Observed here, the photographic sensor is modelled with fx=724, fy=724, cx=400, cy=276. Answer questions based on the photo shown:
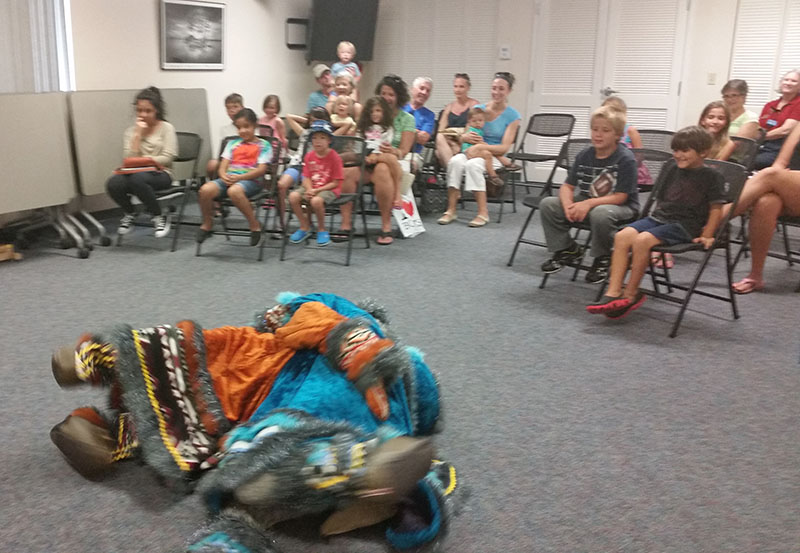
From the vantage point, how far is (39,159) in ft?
16.5

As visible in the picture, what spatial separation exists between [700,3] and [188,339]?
6968mm

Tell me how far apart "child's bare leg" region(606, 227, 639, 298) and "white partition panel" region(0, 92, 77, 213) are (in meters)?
3.86

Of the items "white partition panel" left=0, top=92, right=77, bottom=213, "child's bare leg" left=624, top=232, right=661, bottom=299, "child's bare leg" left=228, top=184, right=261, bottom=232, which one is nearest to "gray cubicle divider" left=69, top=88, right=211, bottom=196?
"white partition panel" left=0, top=92, right=77, bottom=213

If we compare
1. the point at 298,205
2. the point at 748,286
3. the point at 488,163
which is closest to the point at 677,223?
the point at 748,286

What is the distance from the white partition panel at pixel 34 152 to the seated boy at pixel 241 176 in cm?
101

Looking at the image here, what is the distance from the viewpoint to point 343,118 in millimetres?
6289

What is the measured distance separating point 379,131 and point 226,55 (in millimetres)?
2571

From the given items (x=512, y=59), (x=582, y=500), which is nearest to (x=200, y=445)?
(x=582, y=500)

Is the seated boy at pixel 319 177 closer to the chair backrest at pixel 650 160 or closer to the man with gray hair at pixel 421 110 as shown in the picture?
the man with gray hair at pixel 421 110

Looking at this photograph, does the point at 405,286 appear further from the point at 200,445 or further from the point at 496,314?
the point at 200,445

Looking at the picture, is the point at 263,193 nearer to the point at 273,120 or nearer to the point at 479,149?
the point at 273,120

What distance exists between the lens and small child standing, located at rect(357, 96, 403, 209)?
18.6ft

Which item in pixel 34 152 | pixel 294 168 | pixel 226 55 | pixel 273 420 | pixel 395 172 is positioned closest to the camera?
pixel 273 420

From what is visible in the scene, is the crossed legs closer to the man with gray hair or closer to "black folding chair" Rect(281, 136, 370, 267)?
"black folding chair" Rect(281, 136, 370, 267)
